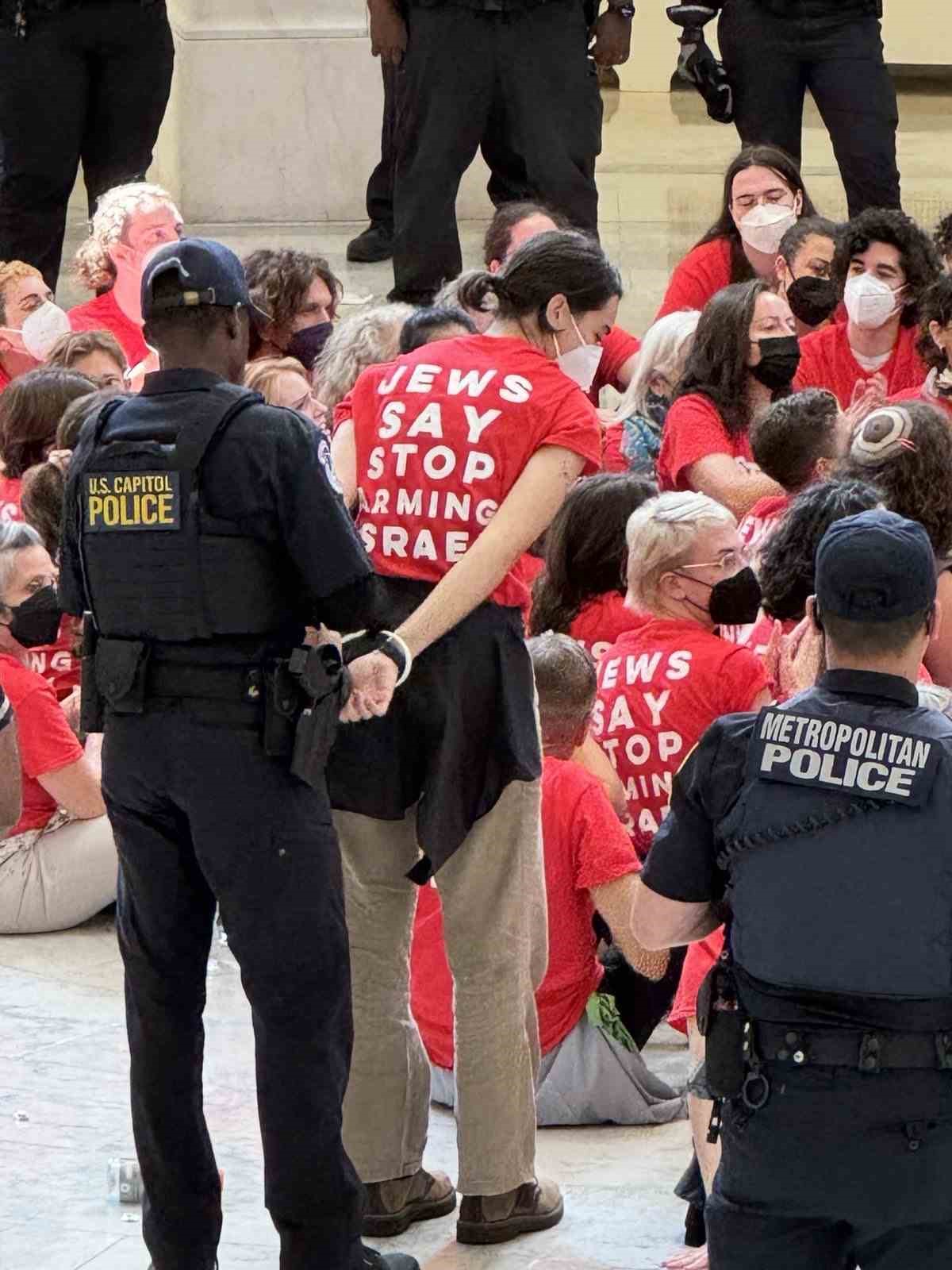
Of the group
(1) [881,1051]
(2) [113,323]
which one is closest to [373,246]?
(2) [113,323]

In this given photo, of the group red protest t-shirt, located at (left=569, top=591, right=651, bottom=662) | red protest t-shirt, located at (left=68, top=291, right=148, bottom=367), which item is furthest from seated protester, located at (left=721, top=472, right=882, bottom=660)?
red protest t-shirt, located at (left=68, top=291, right=148, bottom=367)

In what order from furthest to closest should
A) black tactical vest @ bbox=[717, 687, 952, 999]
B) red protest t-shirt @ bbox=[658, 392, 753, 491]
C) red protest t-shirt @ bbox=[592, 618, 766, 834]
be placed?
red protest t-shirt @ bbox=[658, 392, 753, 491] → red protest t-shirt @ bbox=[592, 618, 766, 834] → black tactical vest @ bbox=[717, 687, 952, 999]

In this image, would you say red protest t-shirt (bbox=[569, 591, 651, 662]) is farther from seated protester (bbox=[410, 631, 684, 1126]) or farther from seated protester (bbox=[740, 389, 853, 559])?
seated protester (bbox=[410, 631, 684, 1126])

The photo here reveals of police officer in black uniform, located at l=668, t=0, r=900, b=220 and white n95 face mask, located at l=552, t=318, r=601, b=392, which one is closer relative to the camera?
white n95 face mask, located at l=552, t=318, r=601, b=392

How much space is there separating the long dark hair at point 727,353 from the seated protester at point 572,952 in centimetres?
181

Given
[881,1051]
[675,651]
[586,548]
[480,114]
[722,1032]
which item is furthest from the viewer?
[480,114]

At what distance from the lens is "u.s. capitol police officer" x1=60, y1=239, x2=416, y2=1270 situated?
11.8ft

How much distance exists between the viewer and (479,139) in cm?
800

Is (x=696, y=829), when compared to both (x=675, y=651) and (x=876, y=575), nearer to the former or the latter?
(x=876, y=575)

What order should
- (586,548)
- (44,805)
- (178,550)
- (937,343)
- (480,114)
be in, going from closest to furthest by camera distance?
(178,550), (586,548), (44,805), (937,343), (480,114)

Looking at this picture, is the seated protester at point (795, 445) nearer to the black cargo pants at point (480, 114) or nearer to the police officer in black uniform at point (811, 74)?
the black cargo pants at point (480, 114)

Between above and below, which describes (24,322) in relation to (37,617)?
above

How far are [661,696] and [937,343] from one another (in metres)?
1.85

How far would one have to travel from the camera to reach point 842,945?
2.91 m
